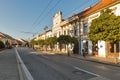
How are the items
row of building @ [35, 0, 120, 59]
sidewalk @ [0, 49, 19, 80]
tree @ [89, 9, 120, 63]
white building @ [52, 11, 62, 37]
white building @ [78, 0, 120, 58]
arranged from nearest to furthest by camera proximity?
sidewalk @ [0, 49, 19, 80], tree @ [89, 9, 120, 63], white building @ [78, 0, 120, 58], row of building @ [35, 0, 120, 59], white building @ [52, 11, 62, 37]

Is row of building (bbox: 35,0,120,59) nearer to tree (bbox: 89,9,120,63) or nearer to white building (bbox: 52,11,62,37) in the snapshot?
white building (bbox: 52,11,62,37)

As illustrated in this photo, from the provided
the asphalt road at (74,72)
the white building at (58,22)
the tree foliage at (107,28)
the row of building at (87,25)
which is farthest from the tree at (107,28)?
the white building at (58,22)

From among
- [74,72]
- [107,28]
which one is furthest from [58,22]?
[74,72]

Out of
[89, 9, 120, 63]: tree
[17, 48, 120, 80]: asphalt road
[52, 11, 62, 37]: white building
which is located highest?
[52, 11, 62, 37]: white building

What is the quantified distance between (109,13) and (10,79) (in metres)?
13.6

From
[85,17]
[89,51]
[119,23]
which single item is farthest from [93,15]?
[119,23]

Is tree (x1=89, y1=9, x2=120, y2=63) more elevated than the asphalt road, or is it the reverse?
tree (x1=89, y1=9, x2=120, y2=63)

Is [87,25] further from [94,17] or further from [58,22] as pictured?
[58,22]

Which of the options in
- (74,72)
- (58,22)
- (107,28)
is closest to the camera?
(74,72)

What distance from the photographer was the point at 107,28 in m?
19.0

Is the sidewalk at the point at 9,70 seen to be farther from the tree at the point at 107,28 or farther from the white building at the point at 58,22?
the white building at the point at 58,22

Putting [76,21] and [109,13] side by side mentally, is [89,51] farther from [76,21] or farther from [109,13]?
[109,13]

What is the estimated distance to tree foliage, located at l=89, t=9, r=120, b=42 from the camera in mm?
18547

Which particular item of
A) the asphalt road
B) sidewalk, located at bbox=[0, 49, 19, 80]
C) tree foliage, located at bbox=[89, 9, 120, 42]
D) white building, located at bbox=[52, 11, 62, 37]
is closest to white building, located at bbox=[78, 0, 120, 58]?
tree foliage, located at bbox=[89, 9, 120, 42]
